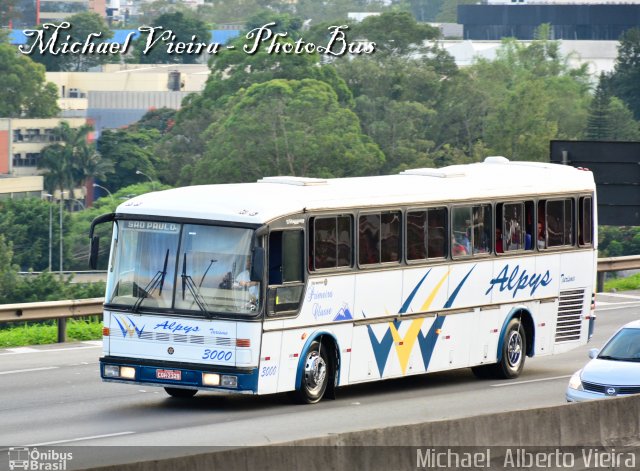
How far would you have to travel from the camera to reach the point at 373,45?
130 metres

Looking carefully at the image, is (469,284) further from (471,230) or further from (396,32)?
(396,32)

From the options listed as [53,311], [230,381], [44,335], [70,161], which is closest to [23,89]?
[70,161]

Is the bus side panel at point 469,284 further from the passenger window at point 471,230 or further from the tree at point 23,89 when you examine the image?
the tree at point 23,89

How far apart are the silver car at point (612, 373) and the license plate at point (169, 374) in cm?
439

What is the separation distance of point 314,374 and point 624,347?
368 cm

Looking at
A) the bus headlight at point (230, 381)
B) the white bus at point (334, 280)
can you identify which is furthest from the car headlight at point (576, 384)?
the bus headlight at point (230, 381)

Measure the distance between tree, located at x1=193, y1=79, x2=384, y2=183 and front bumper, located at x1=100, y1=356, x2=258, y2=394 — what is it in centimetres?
7393

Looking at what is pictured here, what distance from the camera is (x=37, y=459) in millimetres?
13719

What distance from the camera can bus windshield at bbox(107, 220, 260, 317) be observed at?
17.6 meters

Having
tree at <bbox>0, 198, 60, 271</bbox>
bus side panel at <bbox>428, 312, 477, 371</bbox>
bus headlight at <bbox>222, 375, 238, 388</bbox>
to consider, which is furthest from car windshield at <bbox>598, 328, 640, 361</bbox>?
tree at <bbox>0, 198, 60, 271</bbox>

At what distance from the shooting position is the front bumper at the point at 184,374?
57.3ft

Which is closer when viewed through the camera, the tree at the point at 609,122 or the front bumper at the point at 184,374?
the front bumper at the point at 184,374

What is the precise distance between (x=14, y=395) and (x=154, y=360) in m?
2.62

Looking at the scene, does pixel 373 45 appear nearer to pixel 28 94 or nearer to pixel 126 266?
pixel 28 94
